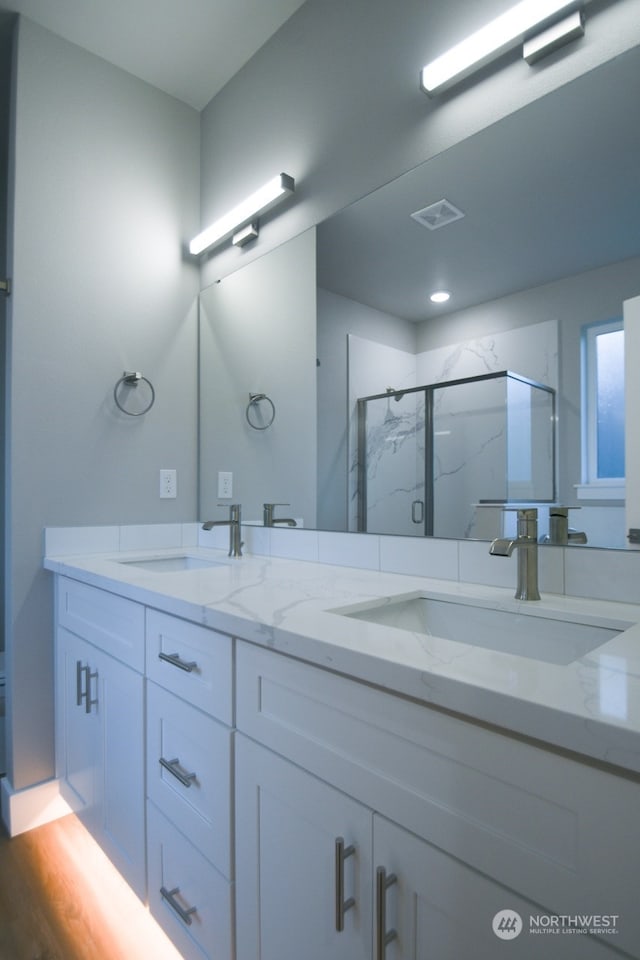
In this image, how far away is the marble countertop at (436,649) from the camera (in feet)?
1.67

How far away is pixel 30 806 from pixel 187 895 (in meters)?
1.00

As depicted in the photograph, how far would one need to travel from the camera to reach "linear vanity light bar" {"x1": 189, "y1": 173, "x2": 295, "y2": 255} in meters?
1.78

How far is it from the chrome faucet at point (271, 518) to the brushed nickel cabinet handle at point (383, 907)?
3.85 feet

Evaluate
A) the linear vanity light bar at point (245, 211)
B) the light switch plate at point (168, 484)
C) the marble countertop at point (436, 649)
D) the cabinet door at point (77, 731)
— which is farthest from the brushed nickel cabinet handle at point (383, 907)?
the linear vanity light bar at point (245, 211)

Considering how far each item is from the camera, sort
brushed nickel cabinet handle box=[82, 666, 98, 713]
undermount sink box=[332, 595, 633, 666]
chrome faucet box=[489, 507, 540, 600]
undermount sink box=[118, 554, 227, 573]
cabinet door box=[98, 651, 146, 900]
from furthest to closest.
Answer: undermount sink box=[118, 554, 227, 573], brushed nickel cabinet handle box=[82, 666, 98, 713], cabinet door box=[98, 651, 146, 900], chrome faucet box=[489, 507, 540, 600], undermount sink box=[332, 595, 633, 666]

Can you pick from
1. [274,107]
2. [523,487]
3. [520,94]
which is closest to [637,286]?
[523,487]

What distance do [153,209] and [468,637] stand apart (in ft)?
6.63

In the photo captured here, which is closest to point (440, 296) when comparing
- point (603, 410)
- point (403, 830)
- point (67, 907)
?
point (603, 410)

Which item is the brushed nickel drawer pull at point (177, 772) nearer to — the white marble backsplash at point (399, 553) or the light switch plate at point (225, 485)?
the white marble backsplash at point (399, 553)

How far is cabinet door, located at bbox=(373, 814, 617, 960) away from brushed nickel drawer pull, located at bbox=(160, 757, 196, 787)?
19.4 inches

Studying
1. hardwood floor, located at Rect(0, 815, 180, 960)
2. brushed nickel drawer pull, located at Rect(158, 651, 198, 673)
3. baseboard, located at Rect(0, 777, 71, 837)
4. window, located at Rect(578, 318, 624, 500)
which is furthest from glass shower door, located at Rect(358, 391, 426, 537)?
baseboard, located at Rect(0, 777, 71, 837)

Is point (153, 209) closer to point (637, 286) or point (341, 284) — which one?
point (341, 284)

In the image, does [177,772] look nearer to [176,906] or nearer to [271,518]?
[176,906]

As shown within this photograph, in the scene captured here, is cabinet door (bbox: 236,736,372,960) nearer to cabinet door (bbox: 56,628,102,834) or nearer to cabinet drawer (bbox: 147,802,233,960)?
cabinet drawer (bbox: 147,802,233,960)
